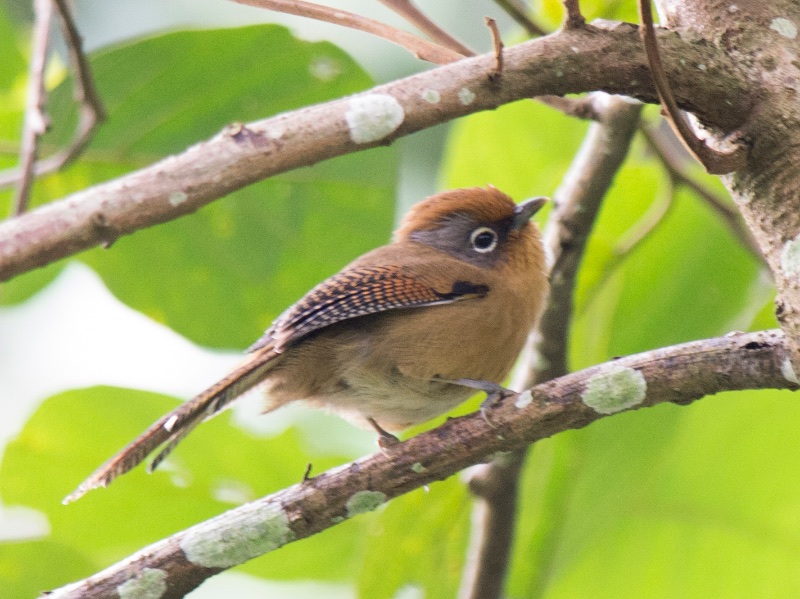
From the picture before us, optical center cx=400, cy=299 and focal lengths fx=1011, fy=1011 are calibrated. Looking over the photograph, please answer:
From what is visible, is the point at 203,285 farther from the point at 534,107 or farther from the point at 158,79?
the point at 534,107

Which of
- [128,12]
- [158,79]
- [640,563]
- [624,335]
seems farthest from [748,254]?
[128,12]

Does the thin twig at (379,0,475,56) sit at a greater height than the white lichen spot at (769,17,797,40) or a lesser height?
lesser

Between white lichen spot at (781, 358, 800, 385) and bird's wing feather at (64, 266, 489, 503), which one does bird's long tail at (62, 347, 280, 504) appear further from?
white lichen spot at (781, 358, 800, 385)

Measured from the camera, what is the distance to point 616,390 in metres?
2.38

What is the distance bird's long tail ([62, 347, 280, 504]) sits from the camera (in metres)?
2.88

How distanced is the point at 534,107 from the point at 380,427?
1.64 meters

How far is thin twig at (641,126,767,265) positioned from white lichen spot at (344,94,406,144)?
1.87m

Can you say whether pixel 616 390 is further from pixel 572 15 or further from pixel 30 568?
pixel 30 568

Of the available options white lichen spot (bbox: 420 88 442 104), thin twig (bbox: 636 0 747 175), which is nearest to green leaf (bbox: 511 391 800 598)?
→ thin twig (bbox: 636 0 747 175)

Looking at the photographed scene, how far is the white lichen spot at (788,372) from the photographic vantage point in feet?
7.28

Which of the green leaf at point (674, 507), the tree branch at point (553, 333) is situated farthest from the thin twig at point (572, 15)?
the green leaf at point (674, 507)

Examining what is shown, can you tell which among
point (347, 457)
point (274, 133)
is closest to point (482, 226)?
point (347, 457)

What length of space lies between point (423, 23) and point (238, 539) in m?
1.51

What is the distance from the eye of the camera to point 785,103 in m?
2.29
